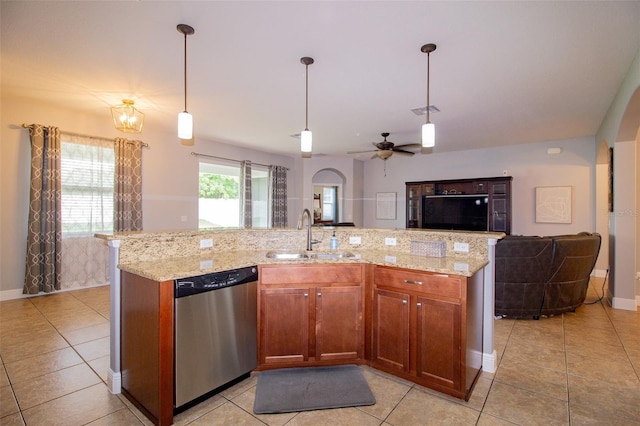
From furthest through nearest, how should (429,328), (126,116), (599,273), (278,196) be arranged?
(278,196) < (599,273) < (126,116) < (429,328)

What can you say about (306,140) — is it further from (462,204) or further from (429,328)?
(462,204)

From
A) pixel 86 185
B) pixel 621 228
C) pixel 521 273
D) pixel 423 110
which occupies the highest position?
pixel 423 110

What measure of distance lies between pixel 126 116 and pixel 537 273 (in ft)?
17.6

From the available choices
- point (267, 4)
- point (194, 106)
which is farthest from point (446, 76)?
point (194, 106)

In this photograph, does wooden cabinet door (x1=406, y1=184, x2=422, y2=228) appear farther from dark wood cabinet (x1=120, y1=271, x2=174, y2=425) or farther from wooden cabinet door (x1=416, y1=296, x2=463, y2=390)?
dark wood cabinet (x1=120, y1=271, x2=174, y2=425)

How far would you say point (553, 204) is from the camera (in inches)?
238

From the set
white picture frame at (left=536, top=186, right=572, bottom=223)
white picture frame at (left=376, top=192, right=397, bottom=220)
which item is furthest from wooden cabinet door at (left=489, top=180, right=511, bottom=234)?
white picture frame at (left=376, top=192, right=397, bottom=220)

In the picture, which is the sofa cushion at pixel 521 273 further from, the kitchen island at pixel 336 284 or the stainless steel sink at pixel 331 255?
the stainless steel sink at pixel 331 255

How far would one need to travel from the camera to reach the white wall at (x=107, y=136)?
4051 mm

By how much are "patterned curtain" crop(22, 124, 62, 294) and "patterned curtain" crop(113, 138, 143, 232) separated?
73 cm

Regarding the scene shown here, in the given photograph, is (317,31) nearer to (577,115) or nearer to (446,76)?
(446,76)

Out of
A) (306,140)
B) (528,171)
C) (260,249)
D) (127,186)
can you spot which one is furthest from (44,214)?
(528,171)

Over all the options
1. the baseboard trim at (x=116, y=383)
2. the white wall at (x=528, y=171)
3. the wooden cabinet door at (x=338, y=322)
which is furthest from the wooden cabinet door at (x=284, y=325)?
the white wall at (x=528, y=171)

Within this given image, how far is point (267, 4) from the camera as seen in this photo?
2100mm
